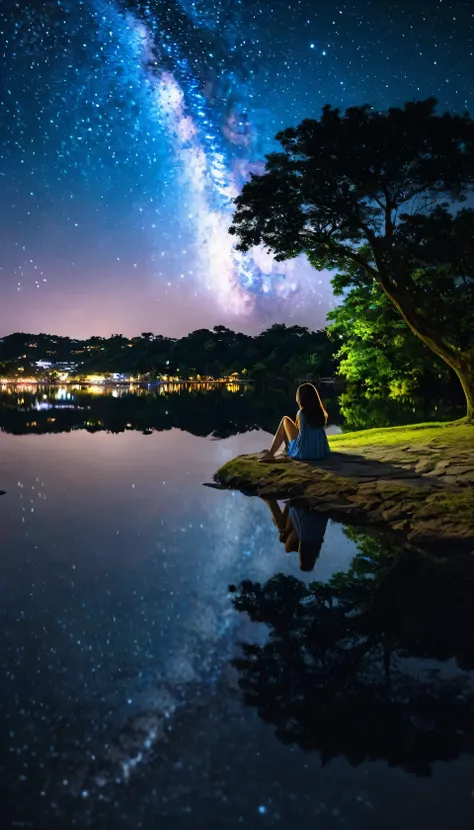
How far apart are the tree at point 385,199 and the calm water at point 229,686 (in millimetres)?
12057

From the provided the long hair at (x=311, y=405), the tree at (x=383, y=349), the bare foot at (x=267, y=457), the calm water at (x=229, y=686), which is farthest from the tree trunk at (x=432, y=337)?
the calm water at (x=229, y=686)

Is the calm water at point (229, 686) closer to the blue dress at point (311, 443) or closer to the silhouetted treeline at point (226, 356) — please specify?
the blue dress at point (311, 443)

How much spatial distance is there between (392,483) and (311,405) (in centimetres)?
286

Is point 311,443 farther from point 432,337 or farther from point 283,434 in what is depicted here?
point 432,337

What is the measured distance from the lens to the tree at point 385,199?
1692 centimetres

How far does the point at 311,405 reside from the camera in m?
12.6

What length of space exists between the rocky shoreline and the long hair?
0.95 m

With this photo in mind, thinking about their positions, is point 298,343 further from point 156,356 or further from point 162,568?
point 162,568

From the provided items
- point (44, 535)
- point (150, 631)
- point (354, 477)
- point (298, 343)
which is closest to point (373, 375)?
point (354, 477)

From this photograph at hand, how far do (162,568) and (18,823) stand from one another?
13.9 feet

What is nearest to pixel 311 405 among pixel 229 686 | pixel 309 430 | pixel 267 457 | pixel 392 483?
→ pixel 309 430

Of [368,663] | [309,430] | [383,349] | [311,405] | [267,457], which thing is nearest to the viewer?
[368,663]

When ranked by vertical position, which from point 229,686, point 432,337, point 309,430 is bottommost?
point 229,686

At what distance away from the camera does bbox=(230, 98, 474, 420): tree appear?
16.9m
